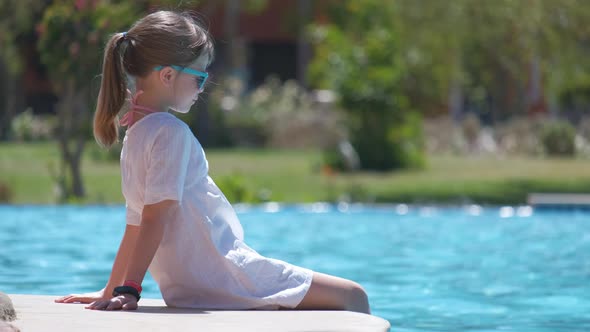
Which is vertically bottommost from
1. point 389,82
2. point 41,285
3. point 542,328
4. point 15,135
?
point 15,135

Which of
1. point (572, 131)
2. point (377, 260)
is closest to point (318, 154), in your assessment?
point (572, 131)

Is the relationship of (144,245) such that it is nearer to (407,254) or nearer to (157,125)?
(157,125)

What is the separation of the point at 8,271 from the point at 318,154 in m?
15.5

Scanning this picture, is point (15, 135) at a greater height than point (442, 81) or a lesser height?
lesser

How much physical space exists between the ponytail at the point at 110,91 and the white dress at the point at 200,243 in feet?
0.32

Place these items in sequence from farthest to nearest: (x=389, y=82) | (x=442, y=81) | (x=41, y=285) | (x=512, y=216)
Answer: (x=442, y=81), (x=389, y=82), (x=512, y=216), (x=41, y=285)

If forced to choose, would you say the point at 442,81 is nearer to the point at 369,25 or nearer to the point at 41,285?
the point at 369,25

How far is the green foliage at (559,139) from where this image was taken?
23.4 metres

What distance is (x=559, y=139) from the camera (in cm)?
2356

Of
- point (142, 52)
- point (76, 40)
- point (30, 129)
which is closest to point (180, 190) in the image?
point (142, 52)

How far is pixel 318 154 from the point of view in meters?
22.8

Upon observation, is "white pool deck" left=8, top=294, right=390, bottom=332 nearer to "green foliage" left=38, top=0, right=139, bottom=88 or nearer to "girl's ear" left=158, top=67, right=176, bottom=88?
"girl's ear" left=158, top=67, right=176, bottom=88

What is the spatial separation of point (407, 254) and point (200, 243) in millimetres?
5533

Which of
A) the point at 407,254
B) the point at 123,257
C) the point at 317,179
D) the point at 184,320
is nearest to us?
the point at 184,320
